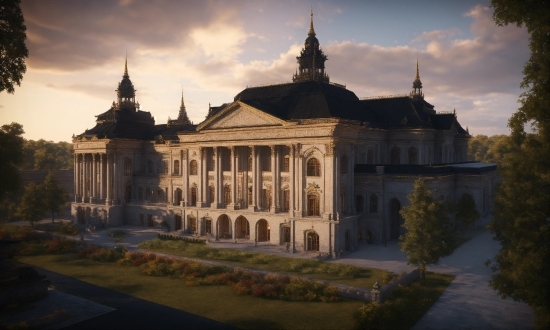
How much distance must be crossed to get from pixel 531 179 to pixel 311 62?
43790 mm

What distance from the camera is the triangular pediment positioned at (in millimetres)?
50250

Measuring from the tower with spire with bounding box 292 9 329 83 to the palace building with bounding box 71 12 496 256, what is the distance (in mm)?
187

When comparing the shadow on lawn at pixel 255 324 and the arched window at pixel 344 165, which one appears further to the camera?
the arched window at pixel 344 165

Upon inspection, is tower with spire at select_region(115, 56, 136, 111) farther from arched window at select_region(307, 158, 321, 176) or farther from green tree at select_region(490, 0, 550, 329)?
green tree at select_region(490, 0, 550, 329)

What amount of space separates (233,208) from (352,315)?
29711 millimetres

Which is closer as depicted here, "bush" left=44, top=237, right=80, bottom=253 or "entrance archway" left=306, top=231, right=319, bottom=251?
"entrance archway" left=306, top=231, right=319, bottom=251

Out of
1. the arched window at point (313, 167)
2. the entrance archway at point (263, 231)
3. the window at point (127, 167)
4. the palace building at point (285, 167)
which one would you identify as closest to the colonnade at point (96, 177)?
the palace building at point (285, 167)

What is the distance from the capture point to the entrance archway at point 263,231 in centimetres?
5316

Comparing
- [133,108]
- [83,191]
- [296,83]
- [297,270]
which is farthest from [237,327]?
[133,108]

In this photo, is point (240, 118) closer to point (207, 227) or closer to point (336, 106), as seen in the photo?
point (336, 106)

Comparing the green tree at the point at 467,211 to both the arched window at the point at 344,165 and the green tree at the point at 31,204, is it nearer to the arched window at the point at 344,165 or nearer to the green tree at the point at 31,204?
the arched window at the point at 344,165

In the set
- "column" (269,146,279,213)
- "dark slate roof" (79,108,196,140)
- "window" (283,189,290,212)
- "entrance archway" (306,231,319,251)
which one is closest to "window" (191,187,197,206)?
"dark slate roof" (79,108,196,140)

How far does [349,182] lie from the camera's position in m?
49.4

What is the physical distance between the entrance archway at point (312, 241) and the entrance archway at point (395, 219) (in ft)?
38.6
